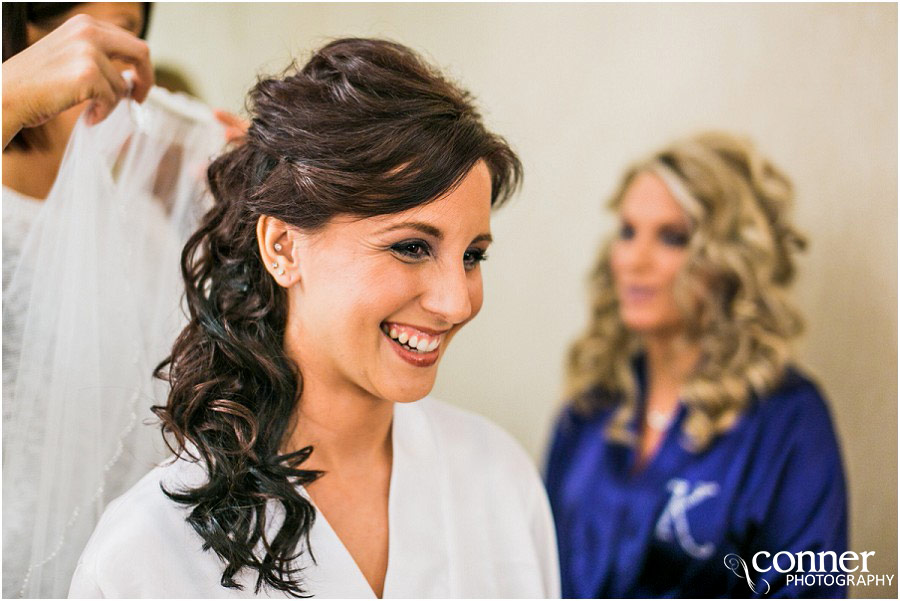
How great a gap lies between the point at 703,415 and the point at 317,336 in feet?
4.01

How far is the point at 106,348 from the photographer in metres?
1.09

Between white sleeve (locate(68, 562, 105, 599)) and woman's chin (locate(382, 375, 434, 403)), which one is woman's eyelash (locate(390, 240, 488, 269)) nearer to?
woman's chin (locate(382, 375, 434, 403))

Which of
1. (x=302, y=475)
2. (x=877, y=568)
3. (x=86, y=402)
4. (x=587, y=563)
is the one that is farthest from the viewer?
(x=587, y=563)

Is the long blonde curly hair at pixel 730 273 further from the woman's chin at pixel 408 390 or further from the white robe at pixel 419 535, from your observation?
the woman's chin at pixel 408 390

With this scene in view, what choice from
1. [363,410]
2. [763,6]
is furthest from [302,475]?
[763,6]

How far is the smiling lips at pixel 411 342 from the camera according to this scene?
909 mm

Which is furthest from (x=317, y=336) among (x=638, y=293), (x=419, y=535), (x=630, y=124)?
(x=630, y=124)

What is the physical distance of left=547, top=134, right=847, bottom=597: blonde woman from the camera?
170 cm

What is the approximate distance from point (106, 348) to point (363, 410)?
1.32ft

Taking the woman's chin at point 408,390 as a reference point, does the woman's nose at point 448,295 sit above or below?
above

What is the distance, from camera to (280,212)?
2.97 feet

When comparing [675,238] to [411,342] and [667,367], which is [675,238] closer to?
[667,367]

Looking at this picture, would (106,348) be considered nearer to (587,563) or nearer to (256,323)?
(256,323)

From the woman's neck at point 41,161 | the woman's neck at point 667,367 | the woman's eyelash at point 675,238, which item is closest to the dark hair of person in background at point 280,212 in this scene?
the woman's neck at point 41,161
